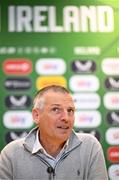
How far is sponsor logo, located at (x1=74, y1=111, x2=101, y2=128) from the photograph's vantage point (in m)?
2.85

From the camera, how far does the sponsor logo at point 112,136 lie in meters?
2.86

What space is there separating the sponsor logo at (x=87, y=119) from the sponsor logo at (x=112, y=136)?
104mm

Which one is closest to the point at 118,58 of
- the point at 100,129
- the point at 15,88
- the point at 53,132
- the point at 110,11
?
the point at 110,11

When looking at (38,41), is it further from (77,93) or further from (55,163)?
(55,163)

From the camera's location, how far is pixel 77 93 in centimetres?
287

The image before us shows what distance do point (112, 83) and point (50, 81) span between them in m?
0.48

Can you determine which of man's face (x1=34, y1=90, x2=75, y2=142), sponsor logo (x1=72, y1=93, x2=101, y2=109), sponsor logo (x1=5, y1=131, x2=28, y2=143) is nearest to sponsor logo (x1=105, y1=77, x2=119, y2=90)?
sponsor logo (x1=72, y1=93, x2=101, y2=109)

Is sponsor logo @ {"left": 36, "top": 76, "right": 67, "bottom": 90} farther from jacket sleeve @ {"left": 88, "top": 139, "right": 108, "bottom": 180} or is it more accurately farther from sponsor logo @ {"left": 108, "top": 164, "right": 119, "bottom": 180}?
jacket sleeve @ {"left": 88, "top": 139, "right": 108, "bottom": 180}

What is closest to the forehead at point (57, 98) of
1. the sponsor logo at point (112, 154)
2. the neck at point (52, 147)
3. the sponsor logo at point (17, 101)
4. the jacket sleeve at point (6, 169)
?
the neck at point (52, 147)

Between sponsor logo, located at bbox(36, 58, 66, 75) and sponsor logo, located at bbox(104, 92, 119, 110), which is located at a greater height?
sponsor logo, located at bbox(36, 58, 66, 75)

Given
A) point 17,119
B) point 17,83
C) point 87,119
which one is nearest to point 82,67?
point 87,119

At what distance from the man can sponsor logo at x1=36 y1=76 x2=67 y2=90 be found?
0.92 metres

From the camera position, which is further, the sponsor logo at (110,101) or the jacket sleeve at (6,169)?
the sponsor logo at (110,101)

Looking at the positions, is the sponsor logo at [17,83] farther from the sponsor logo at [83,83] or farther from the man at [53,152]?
the man at [53,152]
